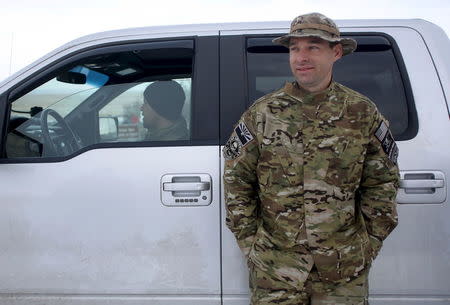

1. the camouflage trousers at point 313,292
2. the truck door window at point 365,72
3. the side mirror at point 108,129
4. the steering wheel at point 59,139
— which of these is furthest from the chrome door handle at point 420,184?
the steering wheel at point 59,139

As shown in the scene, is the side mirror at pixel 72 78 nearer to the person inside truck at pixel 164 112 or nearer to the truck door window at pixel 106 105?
the truck door window at pixel 106 105

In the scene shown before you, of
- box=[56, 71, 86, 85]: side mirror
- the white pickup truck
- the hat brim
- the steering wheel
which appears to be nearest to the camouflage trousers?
the white pickup truck

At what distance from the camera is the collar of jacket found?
1813 mm

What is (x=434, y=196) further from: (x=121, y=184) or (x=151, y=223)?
(x=121, y=184)

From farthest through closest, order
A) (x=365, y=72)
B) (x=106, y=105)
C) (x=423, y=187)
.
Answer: (x=106, y=105) → (x=365, y=72) → (x=423, y=187)

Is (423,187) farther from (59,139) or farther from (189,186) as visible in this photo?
(59,139)

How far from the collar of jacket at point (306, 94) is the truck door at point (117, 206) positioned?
0.56 metres

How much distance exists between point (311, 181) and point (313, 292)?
43cm

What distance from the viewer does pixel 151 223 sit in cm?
223

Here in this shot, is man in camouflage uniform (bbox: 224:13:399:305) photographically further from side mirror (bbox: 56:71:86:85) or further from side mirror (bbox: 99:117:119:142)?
side mirror (bbox: 56:71:86:85)

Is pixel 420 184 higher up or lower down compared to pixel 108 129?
lower down

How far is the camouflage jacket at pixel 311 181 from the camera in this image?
1769mm

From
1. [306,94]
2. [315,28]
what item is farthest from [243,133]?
[315,28]

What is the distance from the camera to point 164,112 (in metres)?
2.41
